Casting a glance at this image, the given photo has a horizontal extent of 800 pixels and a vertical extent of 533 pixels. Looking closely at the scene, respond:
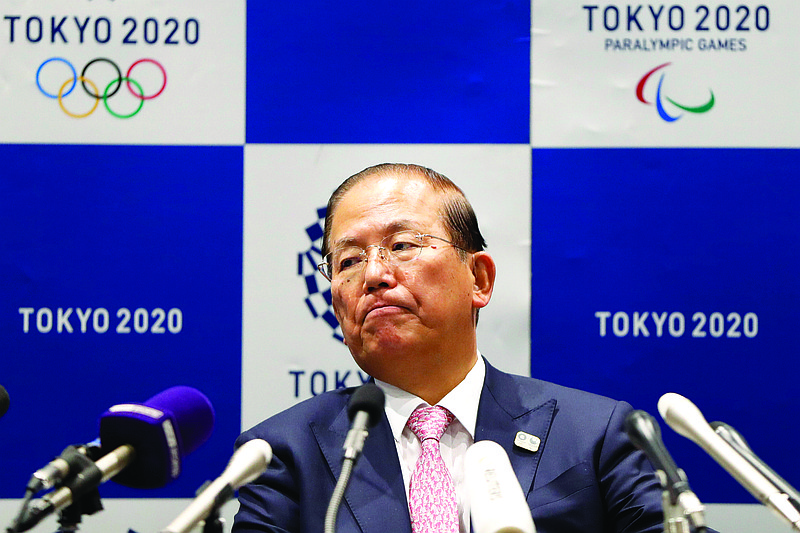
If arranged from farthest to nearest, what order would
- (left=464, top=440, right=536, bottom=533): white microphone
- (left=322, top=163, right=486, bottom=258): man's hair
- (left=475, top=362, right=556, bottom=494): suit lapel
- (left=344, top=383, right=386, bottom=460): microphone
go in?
(left=322, top=163, right=486, bottom=258): man's hair, (left=475, top=362, right=556, bottom=494): suit lapel, (left=344, top=383, right=386, bottom=460): microphone, (left=464, top=440, right=536, bottom=533): white microphone

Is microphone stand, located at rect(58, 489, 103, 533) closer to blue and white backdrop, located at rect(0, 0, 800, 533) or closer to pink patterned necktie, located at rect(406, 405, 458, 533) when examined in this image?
pink patterned necktie, located at rect(406, 405, 458, 533)

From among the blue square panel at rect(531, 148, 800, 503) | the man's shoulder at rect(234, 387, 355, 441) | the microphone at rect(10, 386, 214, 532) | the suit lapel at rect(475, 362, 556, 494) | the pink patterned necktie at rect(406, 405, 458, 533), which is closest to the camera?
the microphone at rect(10, 386, 214, 532)

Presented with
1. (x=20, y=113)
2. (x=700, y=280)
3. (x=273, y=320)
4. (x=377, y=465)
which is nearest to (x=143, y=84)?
(x=20, y=113)

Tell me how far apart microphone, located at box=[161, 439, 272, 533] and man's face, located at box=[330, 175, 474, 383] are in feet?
2.71

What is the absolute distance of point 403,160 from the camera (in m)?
2.72

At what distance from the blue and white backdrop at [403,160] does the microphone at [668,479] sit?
1.49 meters

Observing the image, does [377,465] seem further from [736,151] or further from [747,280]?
[736,151]

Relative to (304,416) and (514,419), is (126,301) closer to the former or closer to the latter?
(304,416)

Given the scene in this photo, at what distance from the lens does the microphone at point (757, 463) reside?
1122 millimetres

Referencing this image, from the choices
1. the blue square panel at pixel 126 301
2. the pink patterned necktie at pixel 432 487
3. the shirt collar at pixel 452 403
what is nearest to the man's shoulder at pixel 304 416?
the shirt collar at pixel 452 403

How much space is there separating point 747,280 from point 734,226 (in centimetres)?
19

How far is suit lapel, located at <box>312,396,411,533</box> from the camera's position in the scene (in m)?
1.92

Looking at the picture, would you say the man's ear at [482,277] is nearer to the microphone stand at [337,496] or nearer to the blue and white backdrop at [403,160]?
the blue and white backdrop at [403,160]

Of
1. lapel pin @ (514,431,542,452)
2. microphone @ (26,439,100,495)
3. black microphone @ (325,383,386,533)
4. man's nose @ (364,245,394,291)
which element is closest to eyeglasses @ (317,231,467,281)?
man's nose @ (364,245,394,291)
